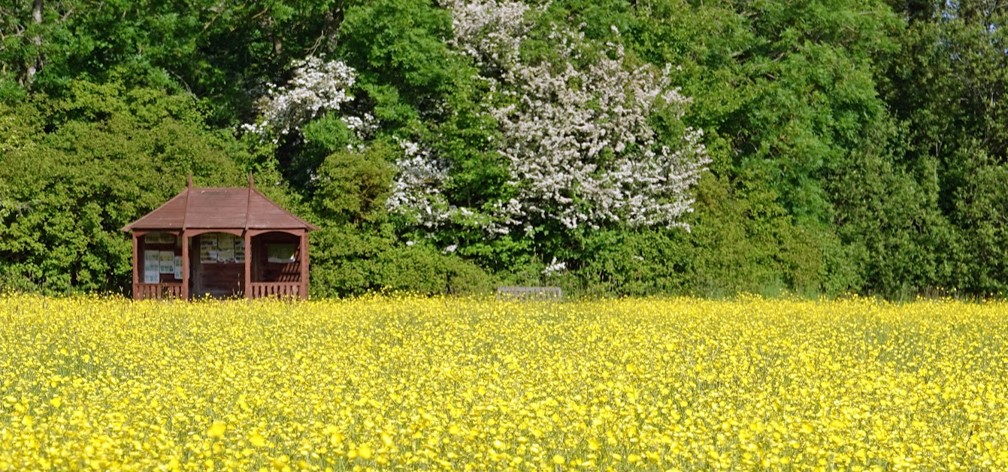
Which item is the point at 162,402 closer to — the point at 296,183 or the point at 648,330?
the point at 648,330

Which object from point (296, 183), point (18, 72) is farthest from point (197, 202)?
point (18, 72)

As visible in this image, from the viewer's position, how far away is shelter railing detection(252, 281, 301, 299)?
2892 cm

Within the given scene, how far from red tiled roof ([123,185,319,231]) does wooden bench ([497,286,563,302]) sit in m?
4.71

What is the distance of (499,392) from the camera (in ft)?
35.0

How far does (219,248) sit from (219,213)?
6.01 ft

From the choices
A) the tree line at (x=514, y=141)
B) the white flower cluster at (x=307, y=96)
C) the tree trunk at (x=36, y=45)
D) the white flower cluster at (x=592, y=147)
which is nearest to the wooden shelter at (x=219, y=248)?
the tree line at (x=514, y=141)

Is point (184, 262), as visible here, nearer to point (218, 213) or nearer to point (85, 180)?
point (218, 213)

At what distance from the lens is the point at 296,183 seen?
34688 millimetres

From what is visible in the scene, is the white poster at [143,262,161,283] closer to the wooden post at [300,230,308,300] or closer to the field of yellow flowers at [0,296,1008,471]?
the wooden post at [300,230,308,300]

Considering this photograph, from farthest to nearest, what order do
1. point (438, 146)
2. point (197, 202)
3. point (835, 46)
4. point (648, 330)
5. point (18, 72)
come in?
point (835, 46)
point (18, 72)
point (438, 146)
point (197, 202)
point (648, 330)

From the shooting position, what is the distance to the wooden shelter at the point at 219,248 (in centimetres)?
2884

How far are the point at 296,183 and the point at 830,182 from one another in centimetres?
1490

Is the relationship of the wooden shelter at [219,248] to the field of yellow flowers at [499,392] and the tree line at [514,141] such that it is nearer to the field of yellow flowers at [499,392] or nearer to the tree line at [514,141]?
the tree line at [514,141]

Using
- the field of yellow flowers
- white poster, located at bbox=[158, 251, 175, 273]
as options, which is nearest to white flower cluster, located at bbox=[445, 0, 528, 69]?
white poster, located at bbox=[158, 251, 175, 273]
